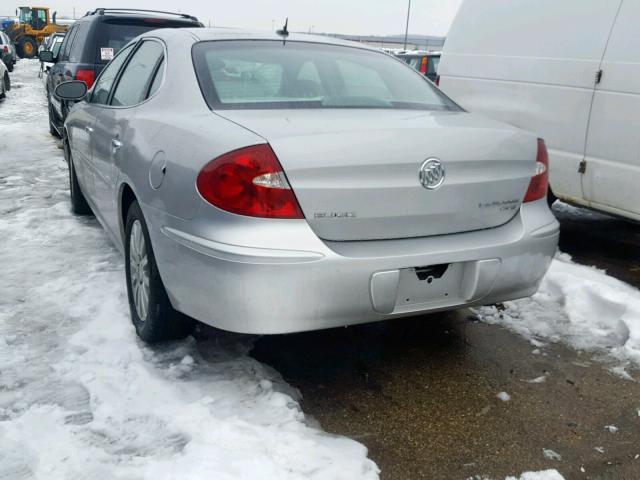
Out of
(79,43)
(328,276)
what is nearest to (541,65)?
(328,276)

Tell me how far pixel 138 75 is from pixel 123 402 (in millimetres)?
1913

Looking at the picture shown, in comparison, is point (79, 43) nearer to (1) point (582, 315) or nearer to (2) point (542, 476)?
(1) point (582, 315)

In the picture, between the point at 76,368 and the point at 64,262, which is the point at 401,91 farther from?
the point at 64,262

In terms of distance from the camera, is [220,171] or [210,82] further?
[210,82]

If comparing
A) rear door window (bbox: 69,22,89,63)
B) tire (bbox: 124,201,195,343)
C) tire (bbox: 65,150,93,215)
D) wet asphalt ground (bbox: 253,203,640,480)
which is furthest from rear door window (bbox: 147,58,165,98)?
rear door window (bbox: 69,22,89,63)

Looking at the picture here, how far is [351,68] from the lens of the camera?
3344 mm

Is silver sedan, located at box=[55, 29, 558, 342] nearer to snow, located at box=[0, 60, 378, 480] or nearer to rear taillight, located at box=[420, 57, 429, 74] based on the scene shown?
snow, located at box=[0, 60, 378, 480]

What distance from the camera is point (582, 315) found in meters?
3.66

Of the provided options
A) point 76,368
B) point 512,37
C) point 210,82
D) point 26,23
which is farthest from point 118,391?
point 26,23

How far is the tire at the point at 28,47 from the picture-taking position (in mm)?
34531

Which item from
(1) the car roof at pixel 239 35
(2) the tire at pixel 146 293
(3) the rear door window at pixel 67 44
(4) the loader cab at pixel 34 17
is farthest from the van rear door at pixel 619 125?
(4) the loader cab at pixel 34 17

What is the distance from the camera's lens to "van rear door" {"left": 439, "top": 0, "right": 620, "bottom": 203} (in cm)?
456

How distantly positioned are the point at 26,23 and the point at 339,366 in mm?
40258

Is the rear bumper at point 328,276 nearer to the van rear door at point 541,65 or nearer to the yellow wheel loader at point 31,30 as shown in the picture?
the van rear door at point 541,65
